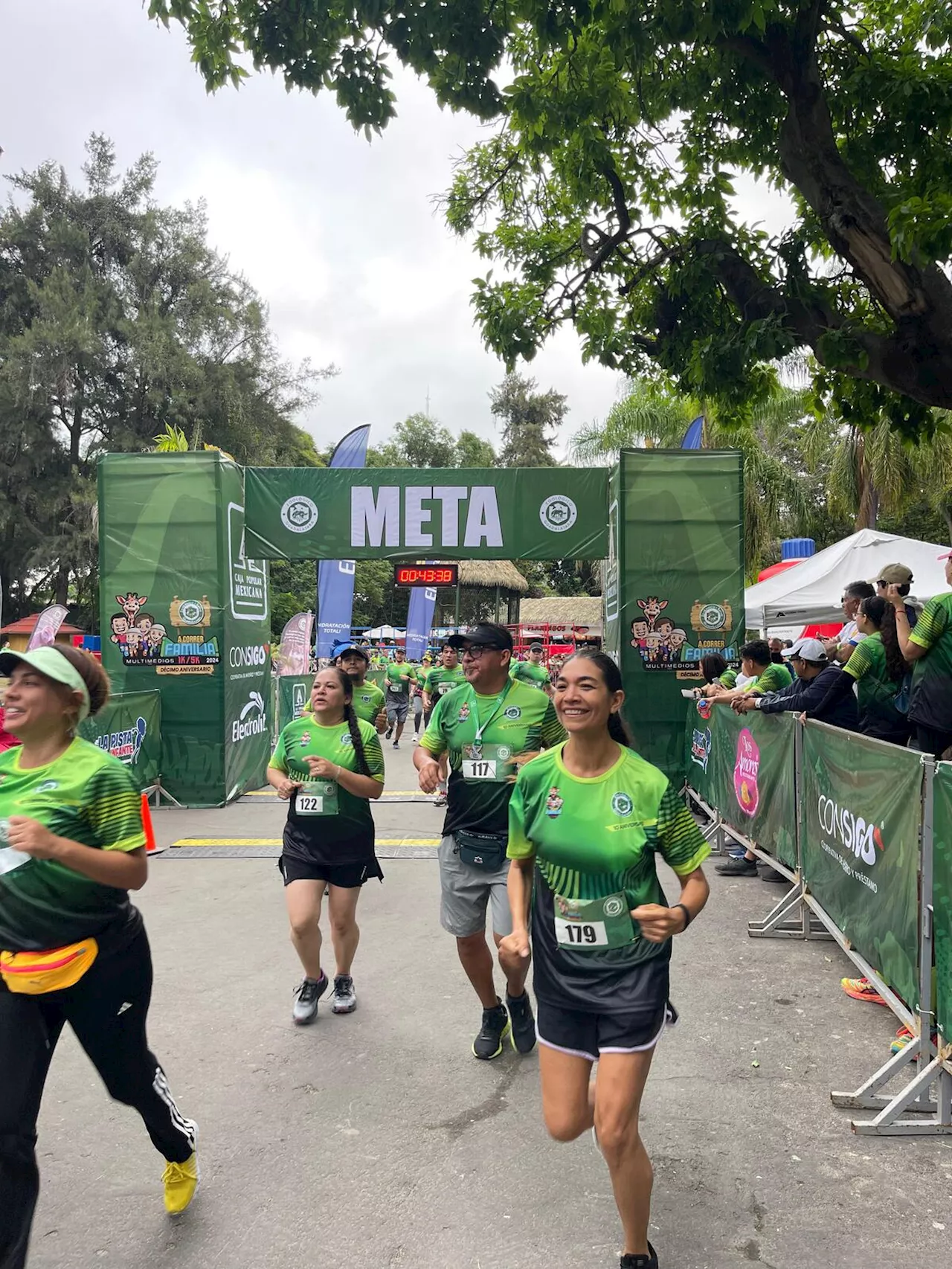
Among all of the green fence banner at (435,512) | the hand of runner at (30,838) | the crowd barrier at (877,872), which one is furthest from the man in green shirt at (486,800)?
the green fence banner at (435,512)

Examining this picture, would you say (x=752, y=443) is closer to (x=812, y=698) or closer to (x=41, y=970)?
(x=812, y=698)

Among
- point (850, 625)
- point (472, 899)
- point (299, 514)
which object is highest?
point (299, 514)

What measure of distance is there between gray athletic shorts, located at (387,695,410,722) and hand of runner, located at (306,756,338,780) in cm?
1300

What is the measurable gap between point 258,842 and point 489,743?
589cm

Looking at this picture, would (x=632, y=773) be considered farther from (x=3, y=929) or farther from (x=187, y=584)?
(x=187, y=584)

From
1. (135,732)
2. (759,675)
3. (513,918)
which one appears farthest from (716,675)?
(513,918)

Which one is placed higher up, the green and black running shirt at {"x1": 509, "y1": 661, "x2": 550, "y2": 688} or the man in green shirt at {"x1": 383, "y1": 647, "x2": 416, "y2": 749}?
the green and black running shirt at {"x1": 509, "y1": 661, "x2": 550, "y2": 688}

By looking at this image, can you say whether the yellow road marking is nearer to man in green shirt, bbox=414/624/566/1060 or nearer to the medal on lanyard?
man in green shirt, bbox=414/624/566/1060

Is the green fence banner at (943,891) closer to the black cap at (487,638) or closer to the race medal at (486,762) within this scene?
the race medal at (486,762)

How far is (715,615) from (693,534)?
102 centimetres

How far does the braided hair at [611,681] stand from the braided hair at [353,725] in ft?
6.53

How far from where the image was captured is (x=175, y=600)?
11.5 m

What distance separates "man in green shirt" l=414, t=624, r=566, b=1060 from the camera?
4430 mm

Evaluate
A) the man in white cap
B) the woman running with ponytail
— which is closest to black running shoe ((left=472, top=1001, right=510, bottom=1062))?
the woman running with ponytail
